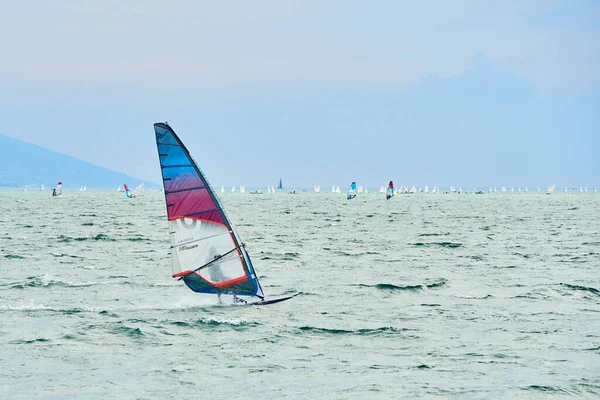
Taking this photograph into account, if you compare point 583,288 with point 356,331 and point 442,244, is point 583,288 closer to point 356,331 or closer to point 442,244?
point 356,331

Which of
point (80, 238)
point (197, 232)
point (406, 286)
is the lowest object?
point (406, 286)

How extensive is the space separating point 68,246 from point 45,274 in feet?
45.2

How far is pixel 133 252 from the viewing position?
41.2 metres

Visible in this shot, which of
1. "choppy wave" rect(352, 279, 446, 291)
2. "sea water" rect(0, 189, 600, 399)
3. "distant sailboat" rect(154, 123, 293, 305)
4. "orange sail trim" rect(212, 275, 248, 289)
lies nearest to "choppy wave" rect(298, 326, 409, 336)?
"sea water" rect(0, 189, 600, 399)

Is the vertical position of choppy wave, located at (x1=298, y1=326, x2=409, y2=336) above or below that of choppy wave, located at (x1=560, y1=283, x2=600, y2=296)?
below

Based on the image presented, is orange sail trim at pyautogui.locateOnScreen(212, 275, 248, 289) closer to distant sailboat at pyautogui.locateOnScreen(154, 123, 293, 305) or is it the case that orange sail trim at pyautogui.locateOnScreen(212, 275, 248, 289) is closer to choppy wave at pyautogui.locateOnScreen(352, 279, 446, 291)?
distant sailboat at pyautogui.locateOnScreen(154, 123, 293, 305)

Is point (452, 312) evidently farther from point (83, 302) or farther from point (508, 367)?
point (83, 302)

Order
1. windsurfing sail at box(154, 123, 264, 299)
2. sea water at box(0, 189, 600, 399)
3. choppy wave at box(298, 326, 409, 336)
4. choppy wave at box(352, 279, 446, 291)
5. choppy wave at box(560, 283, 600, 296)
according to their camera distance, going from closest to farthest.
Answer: sea water at box(0, 189, 600, 399), choppy wave at box(298, 326, 409, 336), windsurfing sail at box(154, 123, 264, 299), choppy wave at box(560, 283, 600, 296), choppy wave at box(352, 279, 446, 291)

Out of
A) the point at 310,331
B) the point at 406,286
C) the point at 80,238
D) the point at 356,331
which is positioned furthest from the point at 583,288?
the point at 80,238

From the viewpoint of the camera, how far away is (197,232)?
72.5 feet

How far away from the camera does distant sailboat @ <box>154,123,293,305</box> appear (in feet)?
70.0

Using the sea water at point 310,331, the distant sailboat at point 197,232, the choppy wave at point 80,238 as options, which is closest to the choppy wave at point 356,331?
the sea water at point 310,331

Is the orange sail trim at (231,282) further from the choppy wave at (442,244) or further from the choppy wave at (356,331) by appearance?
the choppy wave at (442,244)

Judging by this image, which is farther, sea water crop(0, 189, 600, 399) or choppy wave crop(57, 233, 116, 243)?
choppy wave crop(57, 233, 116, 243)
